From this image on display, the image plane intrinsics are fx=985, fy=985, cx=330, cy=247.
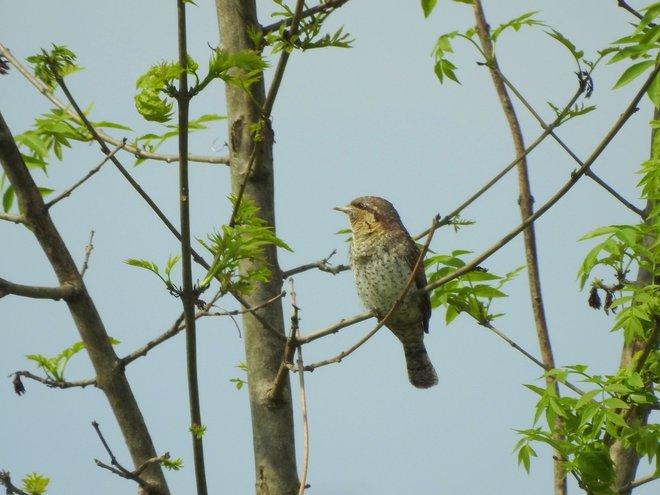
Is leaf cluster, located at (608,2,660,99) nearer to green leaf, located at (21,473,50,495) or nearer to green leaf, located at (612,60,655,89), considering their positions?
green leaf, located at (612,60,655,89)

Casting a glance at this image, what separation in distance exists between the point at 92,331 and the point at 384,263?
8.86ft

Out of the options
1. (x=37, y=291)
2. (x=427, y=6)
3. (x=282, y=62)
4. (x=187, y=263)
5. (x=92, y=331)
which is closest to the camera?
(x=427, y=6)

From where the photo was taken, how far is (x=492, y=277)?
4750 mm

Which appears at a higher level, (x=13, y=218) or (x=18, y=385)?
(x=13, y=218)

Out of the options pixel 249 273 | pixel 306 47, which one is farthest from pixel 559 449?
pixel 306 47

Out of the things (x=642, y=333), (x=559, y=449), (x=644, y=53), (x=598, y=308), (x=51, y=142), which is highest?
(x=51, y=142)

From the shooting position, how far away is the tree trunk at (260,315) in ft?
14.2

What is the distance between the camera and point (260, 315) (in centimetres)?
436

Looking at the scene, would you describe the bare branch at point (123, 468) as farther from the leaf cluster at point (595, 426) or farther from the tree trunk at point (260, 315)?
the leaf cluster at point (595, 426)

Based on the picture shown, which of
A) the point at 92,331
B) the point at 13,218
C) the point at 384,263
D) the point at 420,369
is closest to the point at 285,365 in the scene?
the point at 92,331

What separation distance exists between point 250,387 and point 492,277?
1.28 m

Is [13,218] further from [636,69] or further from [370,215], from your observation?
[370,215]

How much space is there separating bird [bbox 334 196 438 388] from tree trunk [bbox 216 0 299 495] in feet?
6.03

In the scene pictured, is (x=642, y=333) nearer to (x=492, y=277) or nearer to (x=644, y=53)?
(x=492, y=277)
